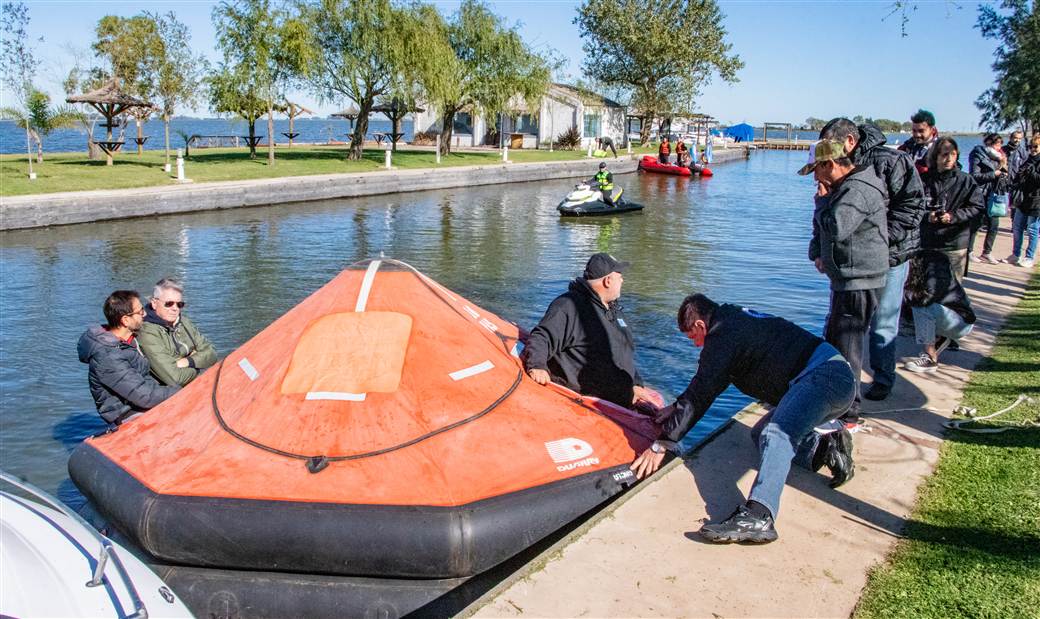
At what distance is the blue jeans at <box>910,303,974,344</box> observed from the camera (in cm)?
738

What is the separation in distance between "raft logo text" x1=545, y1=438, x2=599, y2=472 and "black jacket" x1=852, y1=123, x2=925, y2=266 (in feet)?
8.80

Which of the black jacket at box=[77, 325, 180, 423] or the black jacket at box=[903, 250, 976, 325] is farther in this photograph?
the black jacket at box=[903, 250, 976, 325]

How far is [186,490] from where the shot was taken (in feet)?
15.7

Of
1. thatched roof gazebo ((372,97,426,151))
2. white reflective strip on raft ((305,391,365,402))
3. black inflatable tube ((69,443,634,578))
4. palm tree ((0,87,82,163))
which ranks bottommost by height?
black inflatable tube ((69,443,634,578))

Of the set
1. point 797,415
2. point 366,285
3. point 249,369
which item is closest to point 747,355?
point 797,415

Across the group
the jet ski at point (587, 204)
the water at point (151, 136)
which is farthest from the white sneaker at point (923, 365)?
the water at point (151, 136)

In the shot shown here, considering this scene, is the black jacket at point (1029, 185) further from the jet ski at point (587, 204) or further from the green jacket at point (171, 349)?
the jet ski at point (587, 204)

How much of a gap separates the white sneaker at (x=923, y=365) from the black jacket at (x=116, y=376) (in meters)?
6.22

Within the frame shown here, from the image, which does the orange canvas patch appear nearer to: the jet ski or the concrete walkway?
the concrete walkway

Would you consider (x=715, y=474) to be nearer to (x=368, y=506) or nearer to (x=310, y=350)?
(x=368, y=506)

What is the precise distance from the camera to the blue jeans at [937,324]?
7.38 m

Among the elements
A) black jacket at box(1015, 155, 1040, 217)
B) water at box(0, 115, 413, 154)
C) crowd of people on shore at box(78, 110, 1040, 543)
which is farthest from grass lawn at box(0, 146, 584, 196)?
black jacket at box(1015, 155, 1040, 217)

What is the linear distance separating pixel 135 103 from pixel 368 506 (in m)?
29.7

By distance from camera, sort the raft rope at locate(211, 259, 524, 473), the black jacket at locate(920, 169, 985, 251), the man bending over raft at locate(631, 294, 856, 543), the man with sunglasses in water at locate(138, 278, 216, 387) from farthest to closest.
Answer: the black jacket at locate(920, 169, 985, 251)
the man with sunglasses in water at locate(138, 278, 216, 387)
the raft rope at locate(211, 259, 524, 473)
the man bending over raft at locate(631, 294, 856, 543)
